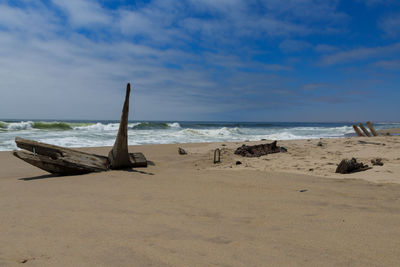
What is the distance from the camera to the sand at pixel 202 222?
186 centimetres

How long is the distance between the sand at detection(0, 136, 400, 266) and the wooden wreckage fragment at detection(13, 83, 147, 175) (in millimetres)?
496

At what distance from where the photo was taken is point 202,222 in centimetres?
257

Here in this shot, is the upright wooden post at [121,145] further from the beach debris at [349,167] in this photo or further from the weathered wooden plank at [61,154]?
the beach debris at [349,167]

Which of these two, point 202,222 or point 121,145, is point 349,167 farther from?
point 121,145

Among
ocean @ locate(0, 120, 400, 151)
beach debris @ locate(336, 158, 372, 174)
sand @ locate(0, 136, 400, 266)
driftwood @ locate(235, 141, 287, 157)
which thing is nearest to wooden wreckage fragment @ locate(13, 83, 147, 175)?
sand @ locate(0, 136, 400, 266)

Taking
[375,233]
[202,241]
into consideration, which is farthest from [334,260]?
[202,241]

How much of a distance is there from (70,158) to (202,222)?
3.76 metres

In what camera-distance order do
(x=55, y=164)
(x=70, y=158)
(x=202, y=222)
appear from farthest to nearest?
(x=70, y=158) < (x=55, y=164) < (x=202, y=222)

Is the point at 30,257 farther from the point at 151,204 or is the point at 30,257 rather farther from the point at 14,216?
the point at 151,204

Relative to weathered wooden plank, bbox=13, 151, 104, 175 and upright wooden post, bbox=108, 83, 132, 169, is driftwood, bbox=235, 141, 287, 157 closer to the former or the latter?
upright wooden post, bbox=108, 83, 132, 169

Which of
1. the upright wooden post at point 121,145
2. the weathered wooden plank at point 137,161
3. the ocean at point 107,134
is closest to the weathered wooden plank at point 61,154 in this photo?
the upright wooden post at point 121,145

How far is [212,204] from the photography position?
3203 mm

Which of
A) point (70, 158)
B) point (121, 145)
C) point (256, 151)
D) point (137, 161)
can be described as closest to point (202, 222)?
point (121, 145)

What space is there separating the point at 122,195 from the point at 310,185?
301 cm
